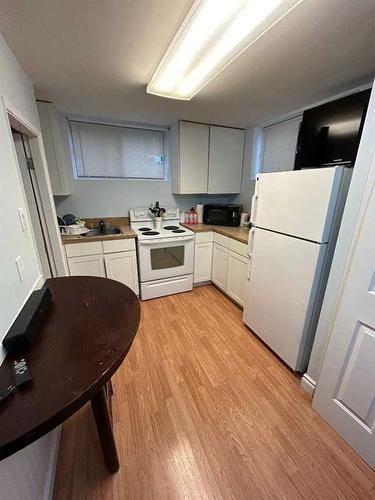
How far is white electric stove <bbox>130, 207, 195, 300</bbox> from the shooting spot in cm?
245

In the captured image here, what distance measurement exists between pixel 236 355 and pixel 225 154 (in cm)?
250

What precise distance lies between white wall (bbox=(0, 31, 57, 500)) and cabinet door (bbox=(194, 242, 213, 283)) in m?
1.87

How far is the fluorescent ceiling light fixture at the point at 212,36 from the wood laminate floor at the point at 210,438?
7.08ft

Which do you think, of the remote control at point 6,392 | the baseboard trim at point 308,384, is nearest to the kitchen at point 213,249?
the baseboard trim at point 308,384

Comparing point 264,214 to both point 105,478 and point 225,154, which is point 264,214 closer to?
point 225,154

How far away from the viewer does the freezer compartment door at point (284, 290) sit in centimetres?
142

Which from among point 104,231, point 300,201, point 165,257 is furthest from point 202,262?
point 300,201

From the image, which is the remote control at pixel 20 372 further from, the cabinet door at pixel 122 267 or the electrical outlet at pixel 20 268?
the cabinet door at pixel 122 267

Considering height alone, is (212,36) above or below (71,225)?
above

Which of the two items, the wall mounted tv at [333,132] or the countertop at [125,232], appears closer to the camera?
the wall mounted tv at [333,132]

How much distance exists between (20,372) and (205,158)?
109 inches

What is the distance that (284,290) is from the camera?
5.32ft

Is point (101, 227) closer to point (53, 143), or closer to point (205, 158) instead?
point (53, 143)

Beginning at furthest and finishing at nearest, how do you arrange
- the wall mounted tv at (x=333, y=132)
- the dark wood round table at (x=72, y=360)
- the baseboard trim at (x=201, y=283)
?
the baseboard trim at (x=201, y=283) < the wall mounted tv at (x=333, y=132) < the dark wood round table at (x=72, y=360)
